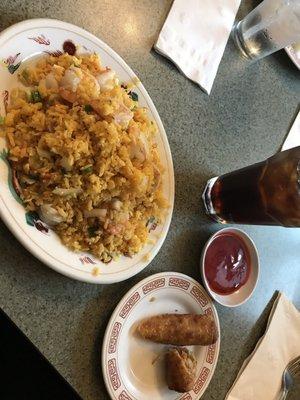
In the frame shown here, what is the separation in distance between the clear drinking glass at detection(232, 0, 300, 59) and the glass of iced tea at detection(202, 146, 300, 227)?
1.51ft

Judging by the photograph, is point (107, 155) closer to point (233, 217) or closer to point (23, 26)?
point (23, 26)

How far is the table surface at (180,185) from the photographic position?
1010 mm

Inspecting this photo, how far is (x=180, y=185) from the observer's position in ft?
4.35

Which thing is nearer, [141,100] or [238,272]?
[141,100]

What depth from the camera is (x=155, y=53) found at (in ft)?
4.31

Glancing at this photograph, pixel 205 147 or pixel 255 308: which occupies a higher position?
pixel 205 147

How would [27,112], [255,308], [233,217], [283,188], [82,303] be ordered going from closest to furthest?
[27,112] < [82,303] < [283,188] < [233,217] < [255,308]

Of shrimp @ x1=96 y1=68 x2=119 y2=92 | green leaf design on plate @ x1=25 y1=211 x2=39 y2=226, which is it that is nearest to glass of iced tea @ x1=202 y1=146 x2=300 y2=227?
shrimp @ x1=96 y1=68 x2=119 y2=92

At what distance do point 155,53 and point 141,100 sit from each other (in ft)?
0.66

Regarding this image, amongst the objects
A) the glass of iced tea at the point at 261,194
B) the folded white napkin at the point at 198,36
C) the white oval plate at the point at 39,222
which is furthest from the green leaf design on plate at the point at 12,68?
the glass of iced tea at the point at 261,194

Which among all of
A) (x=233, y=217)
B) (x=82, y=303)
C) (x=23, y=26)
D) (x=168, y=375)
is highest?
(x=23, y=26)

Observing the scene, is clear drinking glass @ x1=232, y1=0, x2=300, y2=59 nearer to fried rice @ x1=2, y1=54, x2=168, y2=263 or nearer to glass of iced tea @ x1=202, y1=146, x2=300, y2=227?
glass of iced tea @ x1=202, y1=146, x2=300, y2=227

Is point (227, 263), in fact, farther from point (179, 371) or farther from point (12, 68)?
point (12, 68)

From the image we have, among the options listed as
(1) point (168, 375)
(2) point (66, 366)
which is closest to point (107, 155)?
(2) point (66, 366)
